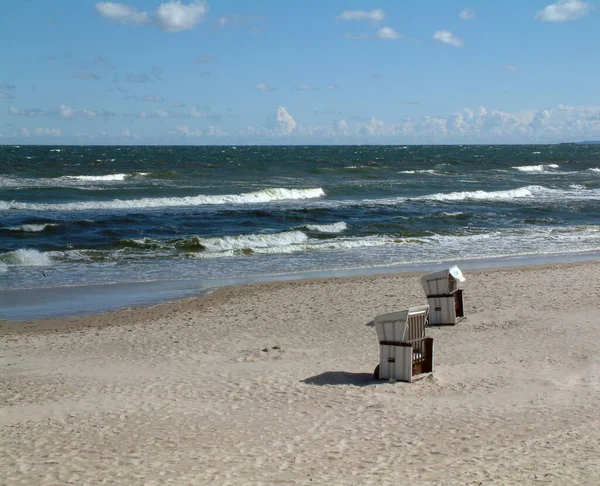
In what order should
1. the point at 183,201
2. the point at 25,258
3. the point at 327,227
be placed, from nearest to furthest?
the point at 25,258
the point at 327,227
the point at 183,201

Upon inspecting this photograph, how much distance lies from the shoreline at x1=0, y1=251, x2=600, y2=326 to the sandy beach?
705mm

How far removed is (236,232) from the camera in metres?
24.8

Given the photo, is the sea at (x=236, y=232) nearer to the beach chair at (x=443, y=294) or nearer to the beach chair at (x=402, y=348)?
the beach chair at (x=443, y=294)


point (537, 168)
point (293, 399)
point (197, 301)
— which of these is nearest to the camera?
point (293, 399)

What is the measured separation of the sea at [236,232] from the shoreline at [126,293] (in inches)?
1.6

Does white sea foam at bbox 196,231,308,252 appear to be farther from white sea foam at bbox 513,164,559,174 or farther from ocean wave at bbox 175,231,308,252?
white sea foam at bbox 513,164,559,174

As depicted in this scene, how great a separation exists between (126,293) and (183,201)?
19.9 meters

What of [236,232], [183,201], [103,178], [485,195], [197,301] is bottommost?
[197,301]

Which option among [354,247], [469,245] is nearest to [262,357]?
[354,247]

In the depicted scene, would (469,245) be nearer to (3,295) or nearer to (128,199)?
(3,295)

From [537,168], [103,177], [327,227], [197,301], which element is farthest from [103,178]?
[537,168]

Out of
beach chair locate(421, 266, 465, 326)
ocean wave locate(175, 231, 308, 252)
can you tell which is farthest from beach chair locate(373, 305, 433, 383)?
ocean wave locate(175, 231, 308, 252)

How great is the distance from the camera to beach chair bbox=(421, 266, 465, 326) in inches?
472

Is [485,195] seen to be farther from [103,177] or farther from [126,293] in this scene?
[126,293]
